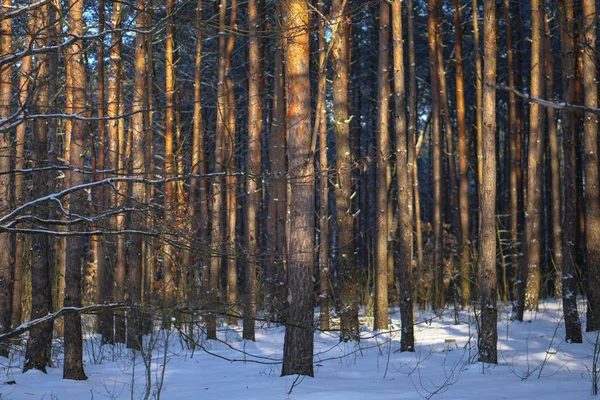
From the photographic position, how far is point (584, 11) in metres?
10.8

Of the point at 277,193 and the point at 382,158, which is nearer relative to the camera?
the point at 382,158

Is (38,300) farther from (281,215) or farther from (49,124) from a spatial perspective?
(281,215)

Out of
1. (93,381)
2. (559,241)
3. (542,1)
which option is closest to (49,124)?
(93,381)

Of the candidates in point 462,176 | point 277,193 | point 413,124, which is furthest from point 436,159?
point 277,193

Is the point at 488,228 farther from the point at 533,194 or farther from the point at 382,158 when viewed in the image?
the point at 533,194

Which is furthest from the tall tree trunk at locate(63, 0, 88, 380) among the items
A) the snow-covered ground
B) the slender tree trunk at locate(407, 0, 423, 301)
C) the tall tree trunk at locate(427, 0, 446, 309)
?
the tall tree trunk at locate(427, 0, 446, 309)

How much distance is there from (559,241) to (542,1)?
5.95 metres

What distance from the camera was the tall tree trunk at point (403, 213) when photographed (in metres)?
11.5

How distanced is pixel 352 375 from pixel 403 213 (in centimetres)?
374

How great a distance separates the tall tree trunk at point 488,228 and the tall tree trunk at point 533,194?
4549mm

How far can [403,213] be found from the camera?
1212 centimetres

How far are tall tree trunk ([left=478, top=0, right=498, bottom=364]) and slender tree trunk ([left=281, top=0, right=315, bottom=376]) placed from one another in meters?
2.70

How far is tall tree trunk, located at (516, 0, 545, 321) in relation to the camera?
1422 centimetres

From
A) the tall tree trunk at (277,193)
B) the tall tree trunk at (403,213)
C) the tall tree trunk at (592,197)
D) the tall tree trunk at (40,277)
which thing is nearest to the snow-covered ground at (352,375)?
the tall tree trunk at (40,277)
